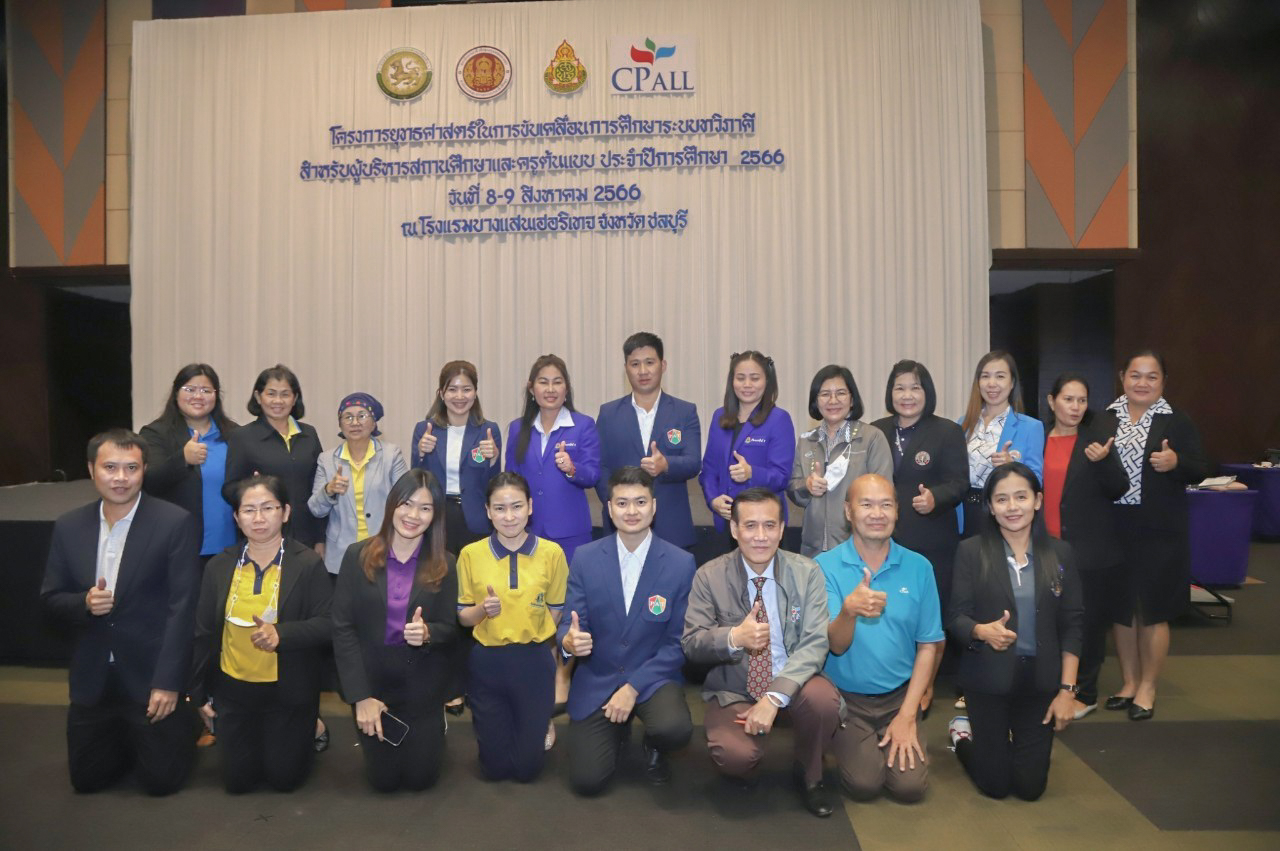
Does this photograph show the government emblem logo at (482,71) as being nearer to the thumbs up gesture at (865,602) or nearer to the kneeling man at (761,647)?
the kneeling man at (761,647)

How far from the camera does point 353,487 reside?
3.95 m

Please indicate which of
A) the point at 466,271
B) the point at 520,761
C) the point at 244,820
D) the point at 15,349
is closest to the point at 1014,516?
the point at 520,761

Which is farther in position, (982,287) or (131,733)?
(982,287)

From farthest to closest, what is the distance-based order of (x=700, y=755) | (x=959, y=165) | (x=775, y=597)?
(x=959, y=165) < (x=700, y=755) < (x=775, y=597)

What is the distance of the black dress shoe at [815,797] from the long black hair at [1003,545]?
0.94 meters

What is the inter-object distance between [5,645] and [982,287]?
7.26m

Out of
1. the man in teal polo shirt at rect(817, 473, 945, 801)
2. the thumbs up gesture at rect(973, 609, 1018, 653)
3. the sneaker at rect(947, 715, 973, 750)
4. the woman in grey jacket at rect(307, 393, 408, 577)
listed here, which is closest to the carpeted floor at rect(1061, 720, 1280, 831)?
the sneaker at rect(947, 715, 973, 750)

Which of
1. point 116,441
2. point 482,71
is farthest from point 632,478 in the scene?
point 482,71

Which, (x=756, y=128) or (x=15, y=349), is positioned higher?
(x=756, y=128)

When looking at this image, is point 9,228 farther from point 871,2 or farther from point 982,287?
point 982,287

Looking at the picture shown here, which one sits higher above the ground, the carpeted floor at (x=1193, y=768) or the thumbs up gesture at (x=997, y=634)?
the thumbs up gesture at (x=997, y=634)

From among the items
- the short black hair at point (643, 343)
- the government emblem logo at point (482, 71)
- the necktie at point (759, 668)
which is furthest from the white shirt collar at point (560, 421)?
the government emblem logo at point (482, 71)

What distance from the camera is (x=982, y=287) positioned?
24.6 ft

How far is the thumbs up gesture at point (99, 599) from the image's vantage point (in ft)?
9.63
